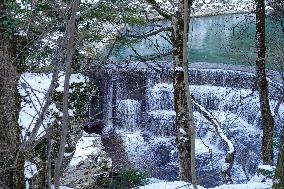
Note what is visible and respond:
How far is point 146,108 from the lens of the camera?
16.3m

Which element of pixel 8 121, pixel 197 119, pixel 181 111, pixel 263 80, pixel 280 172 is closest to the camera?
pixel 280 172

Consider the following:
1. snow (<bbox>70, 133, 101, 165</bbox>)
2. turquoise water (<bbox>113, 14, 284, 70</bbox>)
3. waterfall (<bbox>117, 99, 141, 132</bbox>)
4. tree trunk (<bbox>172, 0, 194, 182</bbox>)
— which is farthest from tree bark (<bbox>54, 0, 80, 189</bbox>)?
turquoise water (<bbox>113, 14, 284, 70</bbox>)

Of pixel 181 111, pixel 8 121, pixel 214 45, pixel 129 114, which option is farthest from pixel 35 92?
pixel 214 45

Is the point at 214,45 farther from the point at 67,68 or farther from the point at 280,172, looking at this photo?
the point at 67,68

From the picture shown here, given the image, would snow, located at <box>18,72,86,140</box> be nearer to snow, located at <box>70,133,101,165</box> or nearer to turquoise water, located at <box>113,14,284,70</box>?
snow, located at <box>70,133,101,165</box>

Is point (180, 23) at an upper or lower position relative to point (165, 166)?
upper

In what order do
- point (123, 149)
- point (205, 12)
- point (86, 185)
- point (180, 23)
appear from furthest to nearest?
point (205, 12) → point (123, 149) → point (86, 185) → point (180, 23)

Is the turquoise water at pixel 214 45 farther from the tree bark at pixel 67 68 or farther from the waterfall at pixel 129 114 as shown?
the tree bark at pixel 67 68

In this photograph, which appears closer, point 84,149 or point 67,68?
point 67,68

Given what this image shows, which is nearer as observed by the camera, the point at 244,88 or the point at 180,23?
the point at 180,23

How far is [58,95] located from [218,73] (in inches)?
353

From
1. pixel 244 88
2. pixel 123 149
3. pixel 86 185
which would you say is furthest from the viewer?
pixel 244 88

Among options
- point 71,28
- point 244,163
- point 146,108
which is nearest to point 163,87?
point 146,108

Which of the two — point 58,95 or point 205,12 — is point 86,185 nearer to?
point 58,95
